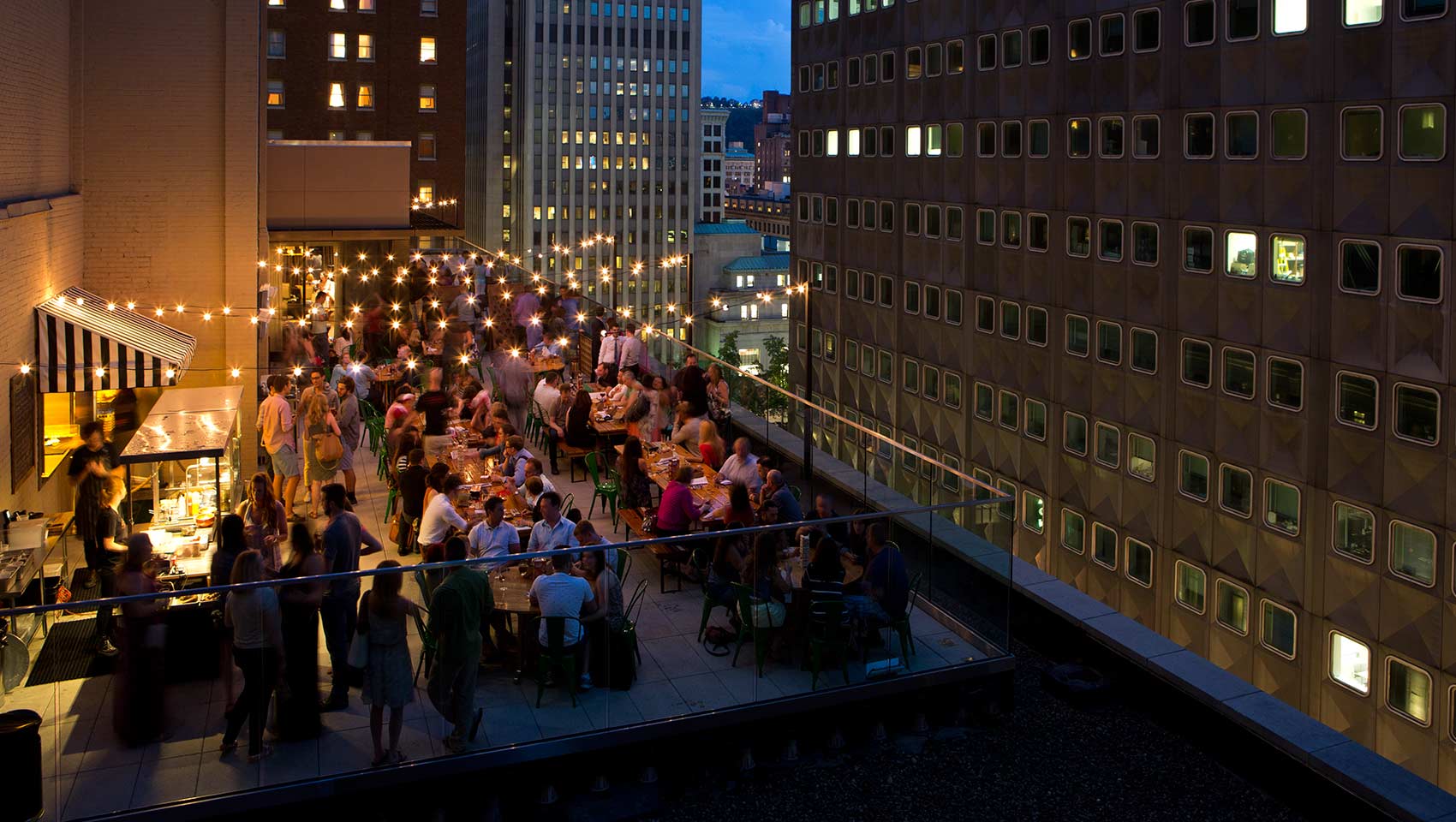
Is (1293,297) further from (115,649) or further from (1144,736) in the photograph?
(115,649)

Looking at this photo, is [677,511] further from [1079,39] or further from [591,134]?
[591,134]

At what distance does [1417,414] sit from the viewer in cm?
2422

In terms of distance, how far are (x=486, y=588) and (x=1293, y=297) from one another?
22.9 meters

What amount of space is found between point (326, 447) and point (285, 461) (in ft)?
1.92

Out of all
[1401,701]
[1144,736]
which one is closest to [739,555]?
[1144,736]

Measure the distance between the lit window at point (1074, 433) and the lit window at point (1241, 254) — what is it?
23.5 feet

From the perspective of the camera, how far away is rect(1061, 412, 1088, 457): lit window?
35.2 meters

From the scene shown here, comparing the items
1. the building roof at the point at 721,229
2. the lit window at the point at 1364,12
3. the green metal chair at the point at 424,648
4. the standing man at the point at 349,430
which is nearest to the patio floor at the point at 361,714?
the green metal chair at the point at 424,648

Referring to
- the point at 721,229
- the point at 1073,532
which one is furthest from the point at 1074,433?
the point at 721,229

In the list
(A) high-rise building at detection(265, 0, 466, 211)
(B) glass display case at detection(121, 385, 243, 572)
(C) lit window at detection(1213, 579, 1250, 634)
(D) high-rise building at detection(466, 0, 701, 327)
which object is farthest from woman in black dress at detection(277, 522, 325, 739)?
(D) high-rise building at detection(466, 0, 701, 327)

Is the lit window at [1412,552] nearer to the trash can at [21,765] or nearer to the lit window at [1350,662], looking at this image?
the lit window at [1350,662]

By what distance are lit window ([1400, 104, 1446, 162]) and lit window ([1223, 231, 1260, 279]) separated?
4.44 m

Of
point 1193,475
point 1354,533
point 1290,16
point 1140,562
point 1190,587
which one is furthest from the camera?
point 1140,562

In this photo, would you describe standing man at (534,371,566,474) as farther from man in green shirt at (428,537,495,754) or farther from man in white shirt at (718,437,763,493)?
man in green shirt at (428,537,495,754)
